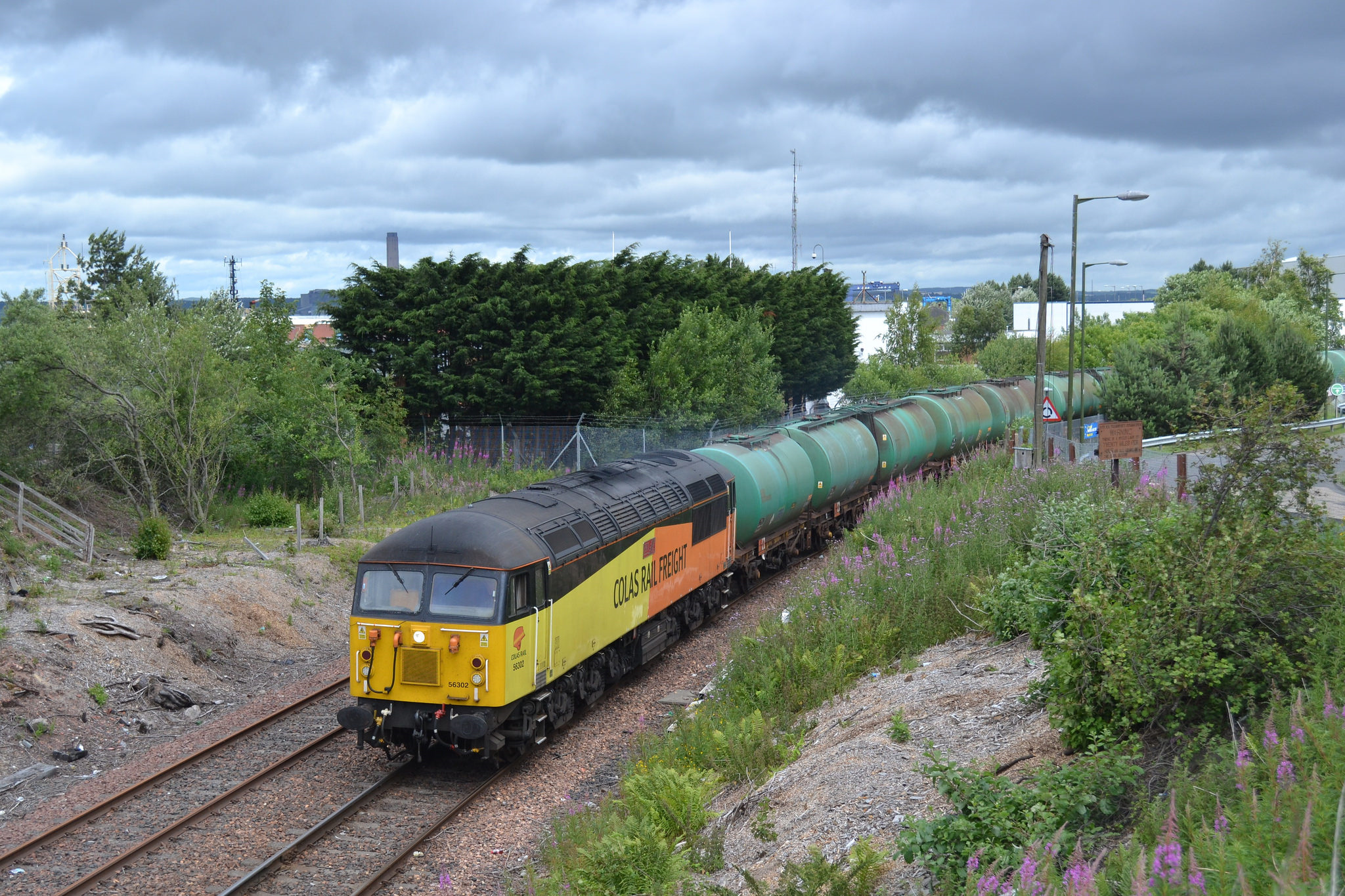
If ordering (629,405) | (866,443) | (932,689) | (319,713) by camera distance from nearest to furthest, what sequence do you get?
(932,689)
(319,713)
(866,443)
(629,405)

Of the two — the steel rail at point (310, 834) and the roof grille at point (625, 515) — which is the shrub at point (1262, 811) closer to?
the steel rail at point (310, 834)

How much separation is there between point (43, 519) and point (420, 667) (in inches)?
681

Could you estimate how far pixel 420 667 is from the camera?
12953mm

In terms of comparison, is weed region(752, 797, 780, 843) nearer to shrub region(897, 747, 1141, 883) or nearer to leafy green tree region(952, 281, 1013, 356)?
shrub region(897, 747, 1141, 883)

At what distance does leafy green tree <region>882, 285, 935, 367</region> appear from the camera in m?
60.6

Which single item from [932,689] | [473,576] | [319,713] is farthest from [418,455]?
[932,689]

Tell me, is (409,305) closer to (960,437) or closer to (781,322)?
(960,437)

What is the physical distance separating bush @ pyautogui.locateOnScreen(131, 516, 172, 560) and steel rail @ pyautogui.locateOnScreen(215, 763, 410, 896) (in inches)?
490

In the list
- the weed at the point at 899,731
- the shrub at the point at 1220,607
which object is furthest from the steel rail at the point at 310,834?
the shrub at the point at 1220,607

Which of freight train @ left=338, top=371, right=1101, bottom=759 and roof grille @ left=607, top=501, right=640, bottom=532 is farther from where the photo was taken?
roof grille @ left=607, top=501, right=640, bottom=532

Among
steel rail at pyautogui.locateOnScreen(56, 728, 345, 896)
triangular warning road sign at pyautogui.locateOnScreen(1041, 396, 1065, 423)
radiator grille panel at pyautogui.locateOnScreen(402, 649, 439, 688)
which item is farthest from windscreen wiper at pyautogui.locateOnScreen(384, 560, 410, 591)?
triangular warning road sign at pyautogui.locateOnScreen(1041, 396, 1065, 423)

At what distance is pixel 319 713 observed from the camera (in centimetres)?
1616

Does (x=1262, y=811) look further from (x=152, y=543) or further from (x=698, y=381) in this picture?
(x=698, y=381)

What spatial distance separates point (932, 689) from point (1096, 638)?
3.97 metres
